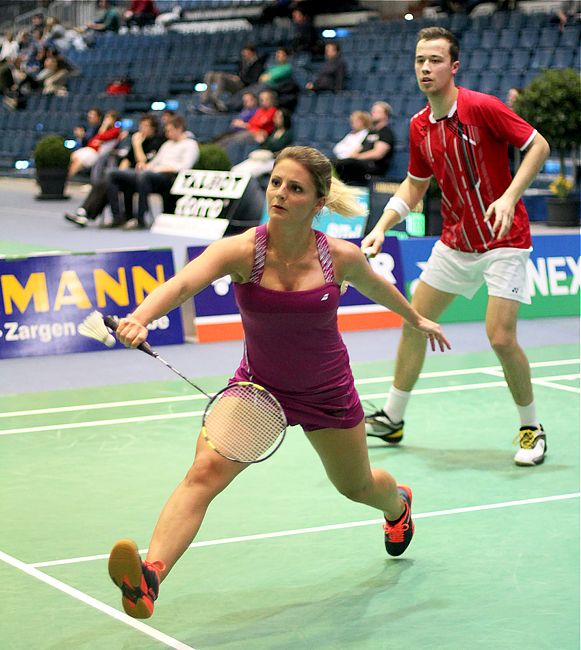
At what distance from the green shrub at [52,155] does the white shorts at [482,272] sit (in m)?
14.6

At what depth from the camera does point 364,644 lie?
3.61 meters

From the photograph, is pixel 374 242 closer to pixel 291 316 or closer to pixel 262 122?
pixel 291 316

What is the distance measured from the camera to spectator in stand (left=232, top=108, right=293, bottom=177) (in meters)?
16.2

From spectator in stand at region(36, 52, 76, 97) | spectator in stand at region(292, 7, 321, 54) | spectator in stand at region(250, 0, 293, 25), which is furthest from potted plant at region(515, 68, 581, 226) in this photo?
spectator in stand at region(36, 52, 76, 97)

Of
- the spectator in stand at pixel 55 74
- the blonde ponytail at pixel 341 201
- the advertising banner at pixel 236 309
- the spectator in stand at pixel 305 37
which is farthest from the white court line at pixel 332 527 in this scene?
the spectator in stand at pixel 55 74

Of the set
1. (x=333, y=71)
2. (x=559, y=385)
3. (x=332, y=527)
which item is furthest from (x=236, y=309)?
(x=333, y=71)

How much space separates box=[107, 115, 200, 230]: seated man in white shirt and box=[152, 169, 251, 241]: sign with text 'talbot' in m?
0.16

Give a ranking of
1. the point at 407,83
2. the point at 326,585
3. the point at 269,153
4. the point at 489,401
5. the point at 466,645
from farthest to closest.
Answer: the point at 407,83 < the point at 269,153 < the point at 489,401 < the point at 326,585 < the point at 466,645

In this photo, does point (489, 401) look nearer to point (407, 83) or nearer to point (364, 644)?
point (364, 644)

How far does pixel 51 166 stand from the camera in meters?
19.7

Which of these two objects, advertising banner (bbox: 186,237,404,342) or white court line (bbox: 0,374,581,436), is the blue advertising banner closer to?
advertising banner (bbox: 186,237,404,342)

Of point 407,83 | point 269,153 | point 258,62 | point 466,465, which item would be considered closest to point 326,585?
point 466,465

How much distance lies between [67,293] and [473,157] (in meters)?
3.61

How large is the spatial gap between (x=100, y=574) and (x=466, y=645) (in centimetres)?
134
